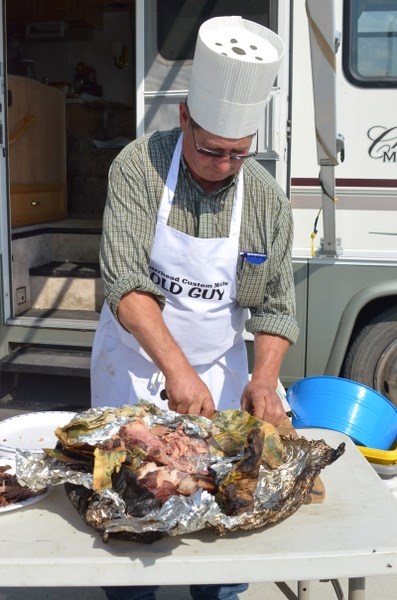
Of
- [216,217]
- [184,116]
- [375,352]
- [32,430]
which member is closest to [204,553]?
[32,430]

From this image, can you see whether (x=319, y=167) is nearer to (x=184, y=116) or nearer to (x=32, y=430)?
(x=184, y=116)

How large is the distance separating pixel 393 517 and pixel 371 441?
5.70 ft

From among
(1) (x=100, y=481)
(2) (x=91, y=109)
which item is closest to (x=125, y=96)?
(2) (x=91, y=109)

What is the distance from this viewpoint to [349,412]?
348cm

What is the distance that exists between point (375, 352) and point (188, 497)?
290cm

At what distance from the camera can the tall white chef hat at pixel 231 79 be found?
2191 mm

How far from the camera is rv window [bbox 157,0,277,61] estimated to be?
14.0 feet

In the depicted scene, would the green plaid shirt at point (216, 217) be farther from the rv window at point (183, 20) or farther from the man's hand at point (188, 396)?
the rv window at point (183, 20)

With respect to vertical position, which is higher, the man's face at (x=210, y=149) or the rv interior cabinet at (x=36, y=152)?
the man's face at (x=210, y=149)

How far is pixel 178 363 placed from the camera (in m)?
2.14

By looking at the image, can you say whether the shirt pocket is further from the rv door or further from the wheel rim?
the rv door

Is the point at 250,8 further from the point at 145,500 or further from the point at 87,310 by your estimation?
the point at 145,500

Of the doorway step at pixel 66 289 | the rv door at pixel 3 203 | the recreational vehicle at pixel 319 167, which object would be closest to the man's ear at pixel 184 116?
the recreational vehicle at pixel 319 167

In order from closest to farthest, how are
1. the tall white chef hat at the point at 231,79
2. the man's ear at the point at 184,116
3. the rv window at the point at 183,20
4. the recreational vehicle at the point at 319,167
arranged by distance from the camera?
1. the tall white chef hat at the point at 231,79
2. the man's ear at the point at 184,116
3. the recreational vehicle at the point at 319,167
4. the rv window at the point at 183,20
